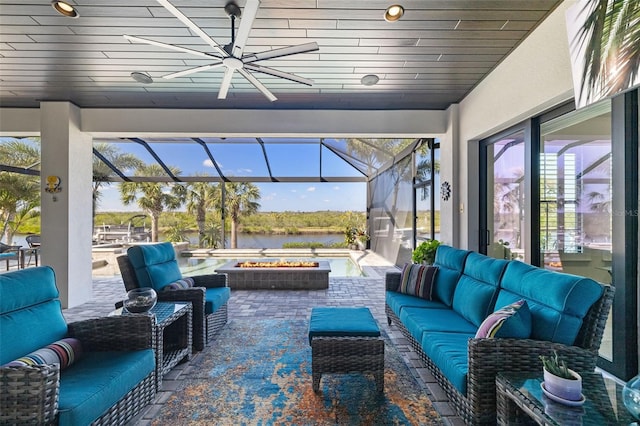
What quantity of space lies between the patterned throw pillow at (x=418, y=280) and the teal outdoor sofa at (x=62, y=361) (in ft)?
8.49

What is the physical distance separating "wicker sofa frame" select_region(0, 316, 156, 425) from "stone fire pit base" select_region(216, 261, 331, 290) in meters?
3.41

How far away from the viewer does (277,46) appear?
124 inches

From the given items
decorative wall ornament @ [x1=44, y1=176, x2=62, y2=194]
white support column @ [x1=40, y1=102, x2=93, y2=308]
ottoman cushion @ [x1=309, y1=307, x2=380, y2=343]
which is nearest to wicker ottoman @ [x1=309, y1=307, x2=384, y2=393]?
ottoman cushion @ [x1=309, y1=307, x2=380, y2=343]

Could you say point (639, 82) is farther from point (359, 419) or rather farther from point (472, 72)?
point (359, 419)

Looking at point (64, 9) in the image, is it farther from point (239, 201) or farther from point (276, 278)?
point (239, 201)

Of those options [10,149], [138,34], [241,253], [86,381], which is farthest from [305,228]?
[86,381]

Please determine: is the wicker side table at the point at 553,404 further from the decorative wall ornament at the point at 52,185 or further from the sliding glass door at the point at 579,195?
the decorative wall ornament at the point at 52,185

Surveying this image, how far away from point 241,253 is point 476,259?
7.74 meters

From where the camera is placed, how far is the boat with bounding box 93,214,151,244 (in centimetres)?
920

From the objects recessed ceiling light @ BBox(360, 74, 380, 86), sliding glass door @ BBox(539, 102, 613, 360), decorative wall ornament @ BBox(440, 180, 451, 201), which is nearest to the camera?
sliding glass door @ BBox(539, 102, 613, 360)

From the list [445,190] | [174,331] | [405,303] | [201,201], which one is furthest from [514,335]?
[201,201]

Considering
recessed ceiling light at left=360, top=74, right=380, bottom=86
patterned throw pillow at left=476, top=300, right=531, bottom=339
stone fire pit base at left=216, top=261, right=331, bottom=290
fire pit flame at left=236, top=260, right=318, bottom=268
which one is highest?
recessed ceiling light at left=360, top=74, right=380, bottom=86

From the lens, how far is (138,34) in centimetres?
292

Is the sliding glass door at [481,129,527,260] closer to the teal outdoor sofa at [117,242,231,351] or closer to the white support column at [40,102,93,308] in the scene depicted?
the teal outdoor sofa at [117,242,231,351]
